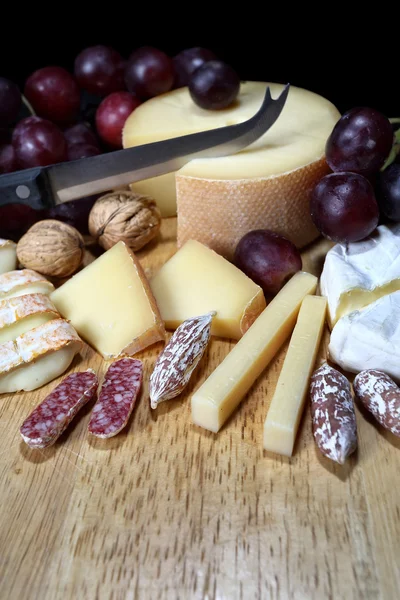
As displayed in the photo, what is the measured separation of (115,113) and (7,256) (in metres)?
0.50

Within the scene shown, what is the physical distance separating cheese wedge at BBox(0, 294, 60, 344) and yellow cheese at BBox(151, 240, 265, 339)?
216mm

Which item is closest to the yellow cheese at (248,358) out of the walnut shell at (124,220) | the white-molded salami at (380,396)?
the white-molded salami at (380,396)

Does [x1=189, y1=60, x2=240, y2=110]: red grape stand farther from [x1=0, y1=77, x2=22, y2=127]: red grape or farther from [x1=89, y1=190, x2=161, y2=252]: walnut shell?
[x1=0, y1=77, x2=22, y2=127]: red grape

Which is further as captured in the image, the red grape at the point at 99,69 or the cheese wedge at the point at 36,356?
the red grape at the point at 99,69

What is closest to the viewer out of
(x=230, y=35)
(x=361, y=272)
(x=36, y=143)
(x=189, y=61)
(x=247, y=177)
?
(x=361, y=272)

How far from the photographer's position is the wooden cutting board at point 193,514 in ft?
2.27

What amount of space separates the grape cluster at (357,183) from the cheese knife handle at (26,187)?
1.79 feet

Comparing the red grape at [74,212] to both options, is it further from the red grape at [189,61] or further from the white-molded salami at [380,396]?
the white-molded salami at [380,396]

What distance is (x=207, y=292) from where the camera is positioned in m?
1.07

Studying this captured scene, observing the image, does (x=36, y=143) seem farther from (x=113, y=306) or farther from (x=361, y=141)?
(x=361, y=141)

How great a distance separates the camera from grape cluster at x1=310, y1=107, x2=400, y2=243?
101cm

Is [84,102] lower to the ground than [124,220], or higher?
higher

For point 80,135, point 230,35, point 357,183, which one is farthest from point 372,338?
point 230,35

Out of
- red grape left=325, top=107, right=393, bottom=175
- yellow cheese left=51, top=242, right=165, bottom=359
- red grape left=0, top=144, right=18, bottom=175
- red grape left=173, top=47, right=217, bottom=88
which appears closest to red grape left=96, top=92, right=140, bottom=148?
red grape left=173, top=47, right=217, bottom=88
